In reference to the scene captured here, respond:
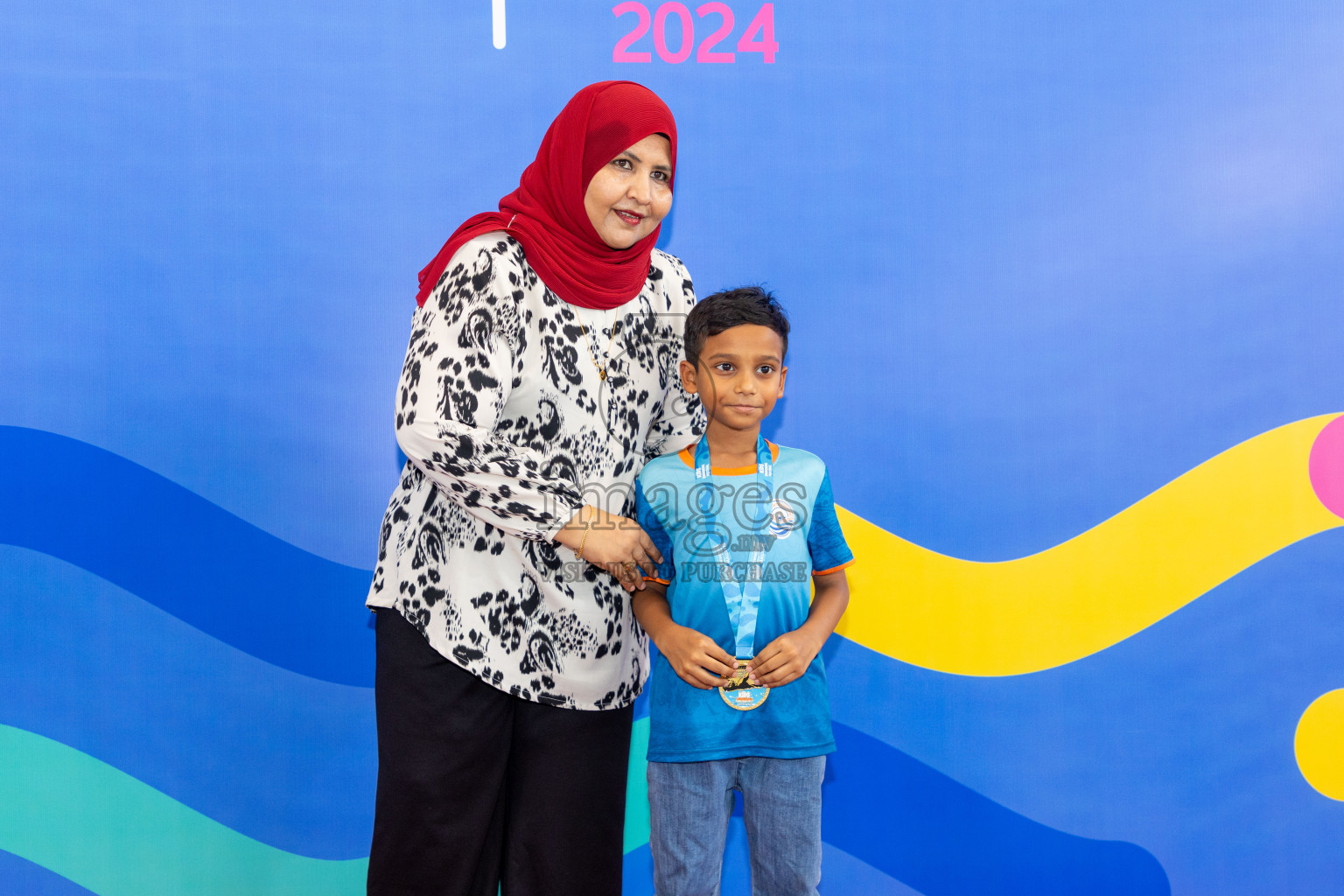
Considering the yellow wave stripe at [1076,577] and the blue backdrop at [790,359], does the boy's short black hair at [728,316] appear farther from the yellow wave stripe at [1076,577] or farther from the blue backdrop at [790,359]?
the yellow wave stripe at [1076,577]

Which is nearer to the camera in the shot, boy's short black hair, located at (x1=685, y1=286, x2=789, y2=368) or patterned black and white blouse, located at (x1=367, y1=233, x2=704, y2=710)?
patterned black and white blouse, located at (x1=367, y1=233, x2=704, y2=710)

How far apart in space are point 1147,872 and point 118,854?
2182mm

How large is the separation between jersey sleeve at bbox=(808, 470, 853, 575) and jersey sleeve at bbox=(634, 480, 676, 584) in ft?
0.70

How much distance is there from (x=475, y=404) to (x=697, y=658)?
0.47m

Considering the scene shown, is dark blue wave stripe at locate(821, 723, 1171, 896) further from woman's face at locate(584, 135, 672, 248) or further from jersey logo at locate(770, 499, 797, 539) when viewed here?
woman's face at locate(584, 135, 672, 248)

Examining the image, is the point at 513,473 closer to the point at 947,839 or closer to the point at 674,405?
the point at 674,405

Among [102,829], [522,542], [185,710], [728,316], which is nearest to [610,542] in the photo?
[522,542]

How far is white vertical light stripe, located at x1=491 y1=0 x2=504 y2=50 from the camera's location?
1911mm

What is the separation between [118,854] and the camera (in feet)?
6.20

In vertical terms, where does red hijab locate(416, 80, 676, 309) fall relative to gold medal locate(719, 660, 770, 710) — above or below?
above

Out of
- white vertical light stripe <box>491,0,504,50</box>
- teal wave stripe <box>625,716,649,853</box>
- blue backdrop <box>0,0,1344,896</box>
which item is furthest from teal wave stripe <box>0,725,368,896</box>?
white vertical light stripe <box>491,0,504,50</box>

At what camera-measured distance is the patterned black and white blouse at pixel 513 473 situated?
1221mm

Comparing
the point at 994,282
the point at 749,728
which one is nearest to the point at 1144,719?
the point at 994,282

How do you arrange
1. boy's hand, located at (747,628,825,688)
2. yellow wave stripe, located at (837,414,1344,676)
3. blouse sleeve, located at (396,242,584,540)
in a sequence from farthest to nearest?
yellow wave stripe, located at (837,414,1344,676) < boy's hand, located at (747,628,825,688) < blouse sleeve, located at (396,242,584,540)
